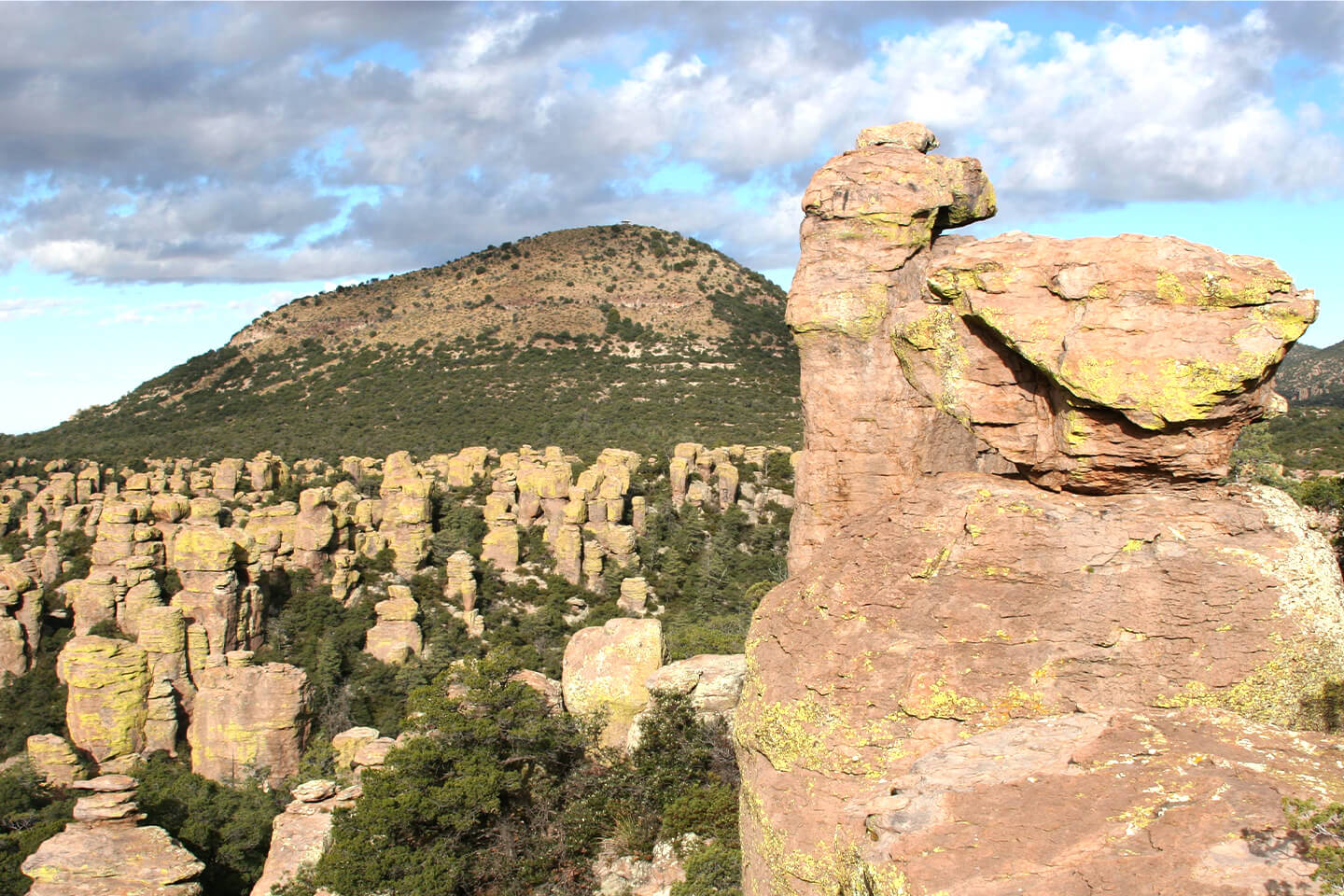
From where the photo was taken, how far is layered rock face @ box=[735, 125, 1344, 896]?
498 centimetres

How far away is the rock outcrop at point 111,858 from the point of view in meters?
14.0

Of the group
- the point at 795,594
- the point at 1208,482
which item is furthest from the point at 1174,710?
the point at 795,594

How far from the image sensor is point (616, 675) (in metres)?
18.9

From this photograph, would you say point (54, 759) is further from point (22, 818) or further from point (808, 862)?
point (808, 862)

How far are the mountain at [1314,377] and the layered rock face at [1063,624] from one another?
218 ft

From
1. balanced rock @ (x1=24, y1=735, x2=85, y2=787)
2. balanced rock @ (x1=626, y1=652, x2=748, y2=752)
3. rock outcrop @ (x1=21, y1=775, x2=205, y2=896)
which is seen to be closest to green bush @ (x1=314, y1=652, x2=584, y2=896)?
balanced rock @ (x1=626, y1=652, x2=748, y2=752)

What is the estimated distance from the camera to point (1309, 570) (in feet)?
18.9

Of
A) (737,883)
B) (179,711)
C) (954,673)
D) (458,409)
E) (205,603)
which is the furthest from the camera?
(458,409)

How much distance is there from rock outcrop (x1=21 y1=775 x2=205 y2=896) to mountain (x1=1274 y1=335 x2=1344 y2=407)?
224 feet

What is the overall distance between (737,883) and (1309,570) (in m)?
8.26

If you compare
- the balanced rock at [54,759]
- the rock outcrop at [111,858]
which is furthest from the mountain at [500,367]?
the rock outcrop at [111,858]

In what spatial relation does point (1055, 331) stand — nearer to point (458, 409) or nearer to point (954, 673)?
point (954, 673)

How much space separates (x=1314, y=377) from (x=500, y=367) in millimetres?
71541

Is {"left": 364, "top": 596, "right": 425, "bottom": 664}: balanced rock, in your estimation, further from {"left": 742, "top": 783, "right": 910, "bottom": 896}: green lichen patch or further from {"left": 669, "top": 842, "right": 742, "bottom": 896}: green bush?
{"left": 742, "top": 783, "right": 910, "bottom": 896}: green lichen patch
